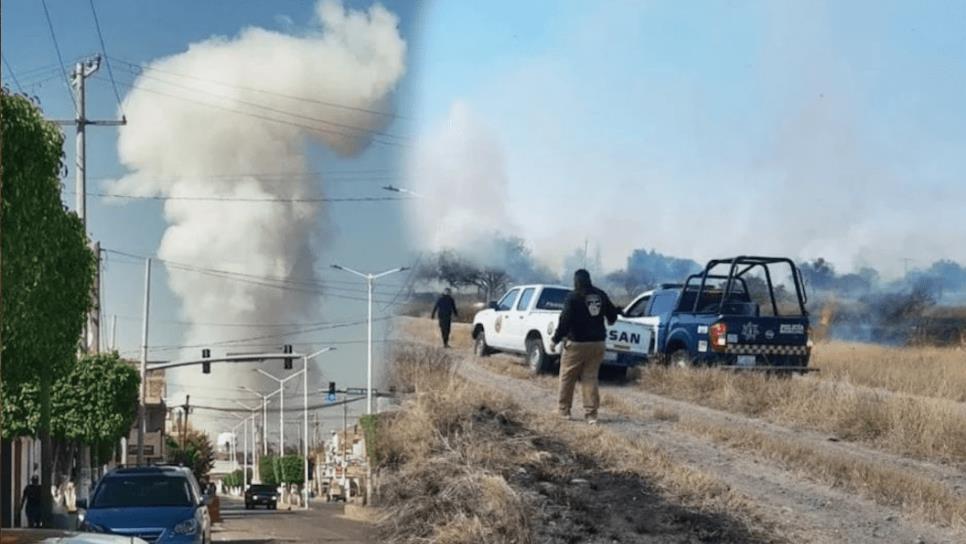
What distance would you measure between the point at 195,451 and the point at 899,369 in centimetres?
8922

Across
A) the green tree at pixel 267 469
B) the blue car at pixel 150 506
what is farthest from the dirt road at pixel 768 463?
the green tree at pixel 267 469

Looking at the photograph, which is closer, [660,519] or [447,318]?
[660,519]

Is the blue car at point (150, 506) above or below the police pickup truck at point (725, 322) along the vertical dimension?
below

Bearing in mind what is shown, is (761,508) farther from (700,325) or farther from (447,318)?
(700,325)

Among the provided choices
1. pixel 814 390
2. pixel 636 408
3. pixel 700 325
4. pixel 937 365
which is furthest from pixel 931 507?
pixel 937 365

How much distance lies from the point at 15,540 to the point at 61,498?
3356 cm

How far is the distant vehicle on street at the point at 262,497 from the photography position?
67.0 metres

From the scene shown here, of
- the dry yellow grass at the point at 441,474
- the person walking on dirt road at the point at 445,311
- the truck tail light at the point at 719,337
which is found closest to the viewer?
the dry yellow grass at the point at 441,474

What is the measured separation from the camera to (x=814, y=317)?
4028cm

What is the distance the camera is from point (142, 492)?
19719 mm

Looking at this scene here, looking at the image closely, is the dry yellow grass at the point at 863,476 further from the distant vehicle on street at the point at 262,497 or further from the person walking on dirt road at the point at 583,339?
the distant vehicle on street at the point at 262,497

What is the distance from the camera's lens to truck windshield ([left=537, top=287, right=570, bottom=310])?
20111 millimetres

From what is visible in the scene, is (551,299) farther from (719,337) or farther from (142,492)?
(142,492)

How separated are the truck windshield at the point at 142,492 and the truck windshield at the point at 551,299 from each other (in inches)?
215
